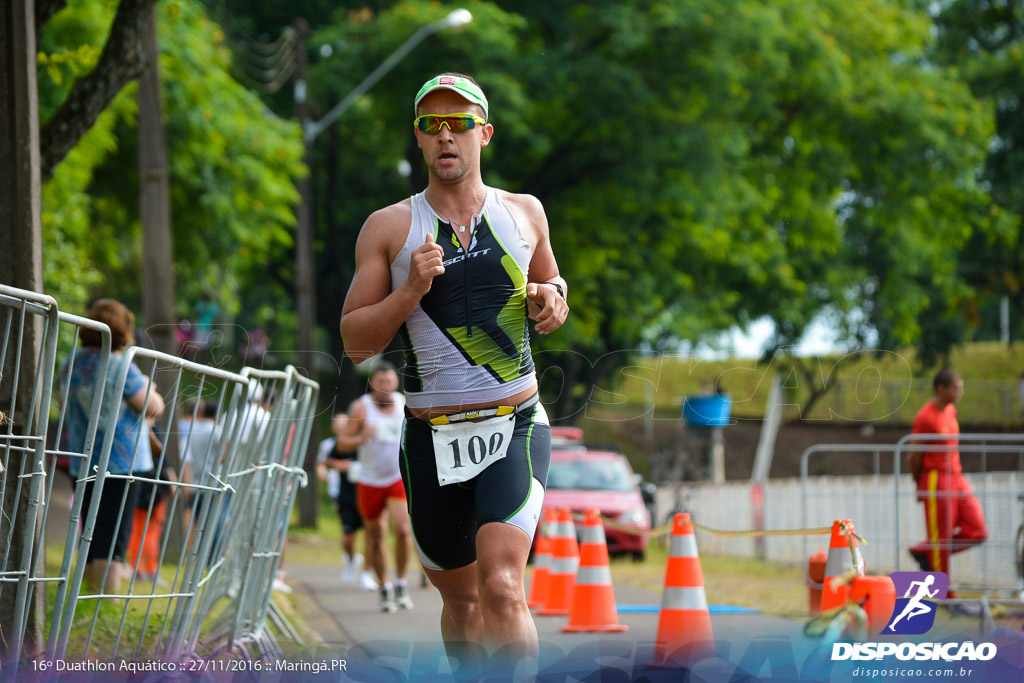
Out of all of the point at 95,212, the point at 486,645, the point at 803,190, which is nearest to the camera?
the point at 486,645

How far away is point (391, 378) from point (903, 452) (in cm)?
403

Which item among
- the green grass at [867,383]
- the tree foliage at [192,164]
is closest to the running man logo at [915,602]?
the green grass at [867,383]

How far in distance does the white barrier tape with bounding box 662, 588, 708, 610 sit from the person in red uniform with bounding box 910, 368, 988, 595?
300 cm

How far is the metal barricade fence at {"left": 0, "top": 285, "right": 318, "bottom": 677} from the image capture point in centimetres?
445

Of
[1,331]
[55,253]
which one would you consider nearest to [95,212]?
[55,253]

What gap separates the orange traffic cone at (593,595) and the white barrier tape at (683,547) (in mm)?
1550

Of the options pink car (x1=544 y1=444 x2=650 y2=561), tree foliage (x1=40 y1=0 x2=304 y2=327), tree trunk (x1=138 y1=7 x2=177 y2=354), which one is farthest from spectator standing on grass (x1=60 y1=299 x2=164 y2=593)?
pink car (x1=544 y1=444 x2=650 y2=561)

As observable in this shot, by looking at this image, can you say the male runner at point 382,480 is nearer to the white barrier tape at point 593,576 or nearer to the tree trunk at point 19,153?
the white barrier tape at point 593,576

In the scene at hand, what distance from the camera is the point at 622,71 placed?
2480 centimetres

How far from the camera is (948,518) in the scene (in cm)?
971

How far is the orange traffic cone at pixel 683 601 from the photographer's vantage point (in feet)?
23.7

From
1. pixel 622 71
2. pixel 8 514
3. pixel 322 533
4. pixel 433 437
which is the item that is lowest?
pixel 322 533

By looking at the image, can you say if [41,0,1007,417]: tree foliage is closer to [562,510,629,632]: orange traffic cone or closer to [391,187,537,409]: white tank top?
[562,510,629,632]: orange traffic cone

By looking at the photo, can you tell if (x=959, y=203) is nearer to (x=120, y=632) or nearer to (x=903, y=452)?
(x=903, y=452)
